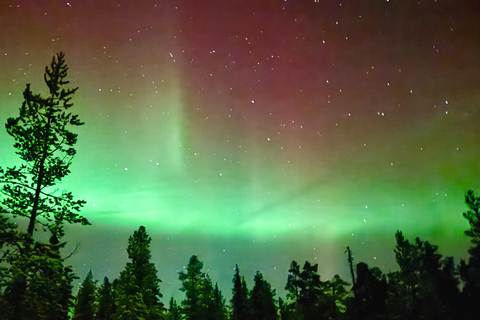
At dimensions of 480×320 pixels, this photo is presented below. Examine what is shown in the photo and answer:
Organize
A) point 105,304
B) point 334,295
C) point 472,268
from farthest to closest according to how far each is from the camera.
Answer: point 105,304 < point 334,295 < point 472,268

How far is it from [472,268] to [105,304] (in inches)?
2259

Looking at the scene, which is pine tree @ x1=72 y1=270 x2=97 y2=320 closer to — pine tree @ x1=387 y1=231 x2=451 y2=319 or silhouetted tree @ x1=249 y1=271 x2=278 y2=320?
silhouetted tree @ x1=249 y1=271 x2=278 y2=320

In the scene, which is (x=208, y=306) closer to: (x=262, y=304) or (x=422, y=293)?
(x=262, y=304)

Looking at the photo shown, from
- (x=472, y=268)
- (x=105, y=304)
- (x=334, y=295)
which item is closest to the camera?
(x=472, y=268)

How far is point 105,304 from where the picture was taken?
62.6 metres

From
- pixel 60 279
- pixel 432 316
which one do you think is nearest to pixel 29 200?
pixel 60 279

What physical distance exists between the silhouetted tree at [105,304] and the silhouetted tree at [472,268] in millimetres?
47417

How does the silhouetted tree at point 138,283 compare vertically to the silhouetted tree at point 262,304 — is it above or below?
above

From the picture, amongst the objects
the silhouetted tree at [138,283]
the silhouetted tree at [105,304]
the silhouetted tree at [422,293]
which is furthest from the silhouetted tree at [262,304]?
the silhouetted tree at [105,304]

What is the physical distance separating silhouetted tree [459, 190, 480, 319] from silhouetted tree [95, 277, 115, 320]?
47417 millimetres

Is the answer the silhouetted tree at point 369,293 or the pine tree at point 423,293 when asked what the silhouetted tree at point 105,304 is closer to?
the silhouetted tree at point 369,293

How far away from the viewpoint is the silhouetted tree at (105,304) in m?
56.3

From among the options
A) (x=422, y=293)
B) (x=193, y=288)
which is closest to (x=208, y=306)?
(x=193, y=288)

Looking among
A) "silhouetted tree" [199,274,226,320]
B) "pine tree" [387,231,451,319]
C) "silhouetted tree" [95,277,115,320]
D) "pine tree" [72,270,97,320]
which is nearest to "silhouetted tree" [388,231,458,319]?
"pine tree" [387,231,451,319]
